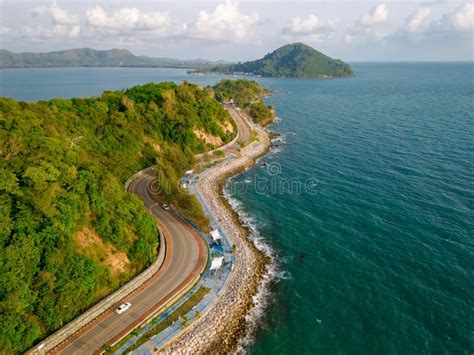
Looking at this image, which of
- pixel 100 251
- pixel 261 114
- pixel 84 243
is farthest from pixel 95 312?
pixel 261 114

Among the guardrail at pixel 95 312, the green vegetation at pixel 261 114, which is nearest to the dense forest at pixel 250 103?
the green vegetation at pixel 261 114

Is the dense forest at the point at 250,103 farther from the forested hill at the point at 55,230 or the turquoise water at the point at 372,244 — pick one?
the forested hill at the point at 55,230

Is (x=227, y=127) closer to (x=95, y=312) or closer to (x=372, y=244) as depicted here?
(x=372, y=244)

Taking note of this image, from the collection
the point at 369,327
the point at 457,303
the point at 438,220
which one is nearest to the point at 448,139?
the point at 438,220

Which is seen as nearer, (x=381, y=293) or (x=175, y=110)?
(x=381, y=293)

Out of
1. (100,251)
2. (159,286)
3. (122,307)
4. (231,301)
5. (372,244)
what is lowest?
(231,301)

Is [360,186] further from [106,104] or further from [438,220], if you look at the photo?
[106,104]
